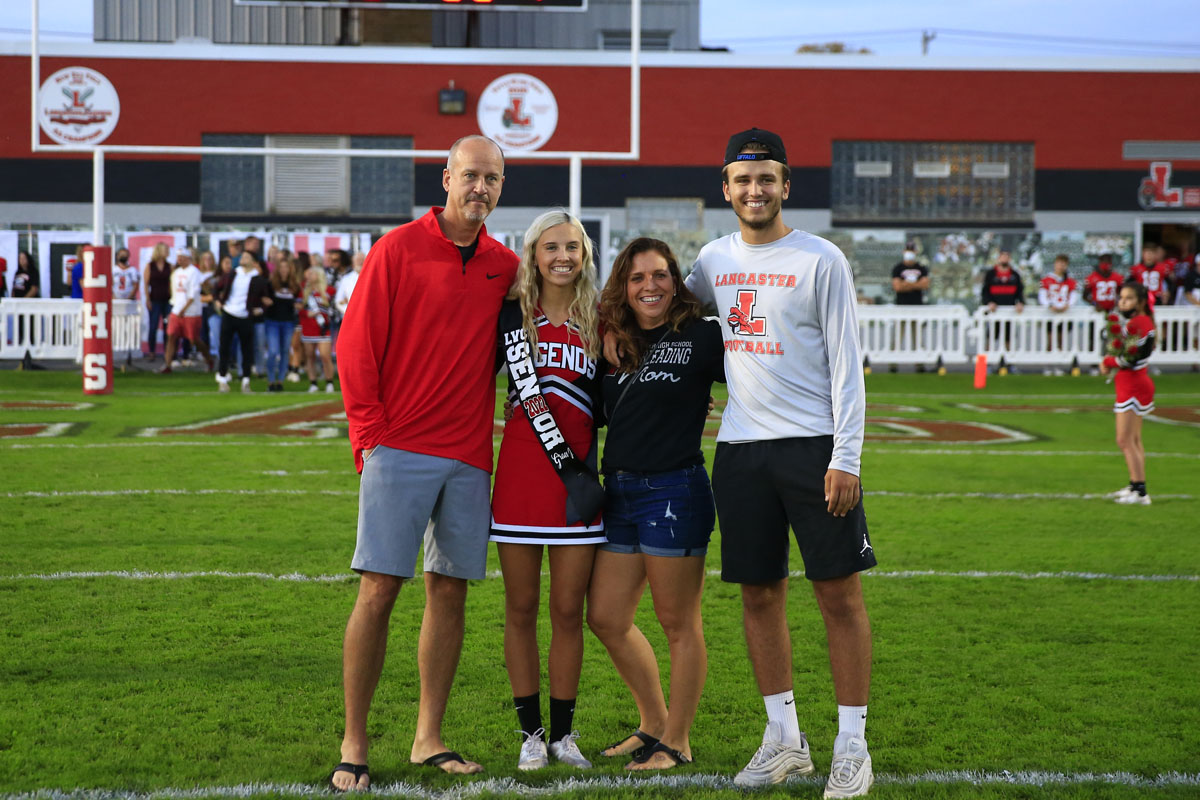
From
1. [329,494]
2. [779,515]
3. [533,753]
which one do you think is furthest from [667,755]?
[329,494]

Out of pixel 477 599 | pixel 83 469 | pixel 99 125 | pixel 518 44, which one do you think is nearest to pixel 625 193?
pixel 518 44

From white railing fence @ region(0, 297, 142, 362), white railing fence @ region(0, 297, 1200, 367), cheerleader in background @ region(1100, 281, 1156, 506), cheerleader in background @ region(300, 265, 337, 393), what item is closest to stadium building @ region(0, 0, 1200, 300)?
white railing fence @ region(0, 297, 1200, 367)

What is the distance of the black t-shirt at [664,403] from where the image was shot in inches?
152

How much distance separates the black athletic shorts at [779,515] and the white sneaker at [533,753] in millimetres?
796

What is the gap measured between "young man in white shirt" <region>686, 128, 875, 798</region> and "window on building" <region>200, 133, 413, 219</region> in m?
21.1

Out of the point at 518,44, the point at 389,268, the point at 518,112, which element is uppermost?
the point at 518,44

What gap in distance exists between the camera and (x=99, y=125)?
24.1 metres

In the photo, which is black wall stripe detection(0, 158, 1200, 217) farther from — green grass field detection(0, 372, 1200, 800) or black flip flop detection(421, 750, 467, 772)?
black flip flop detection(421, 750, 467, 772)

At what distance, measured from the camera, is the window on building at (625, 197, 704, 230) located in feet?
80.7

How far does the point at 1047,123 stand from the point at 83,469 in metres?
20.9

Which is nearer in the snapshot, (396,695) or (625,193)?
(396,695)

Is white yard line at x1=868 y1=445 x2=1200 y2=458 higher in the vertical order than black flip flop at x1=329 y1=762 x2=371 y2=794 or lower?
higher

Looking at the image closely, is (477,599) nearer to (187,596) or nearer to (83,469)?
(187,596)

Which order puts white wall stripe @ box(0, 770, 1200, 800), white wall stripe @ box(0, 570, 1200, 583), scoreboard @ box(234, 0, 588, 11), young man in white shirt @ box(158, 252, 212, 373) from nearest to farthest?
1. white wall stripe @ box(0, 770, 1200, 800)
2. white wall stripe @ box(0, 570, 1200, 583)
3. scoreboard @ box(234, 0, 588, 11)
4. young man in white shirt @ box(158, 252, 212, 373)
